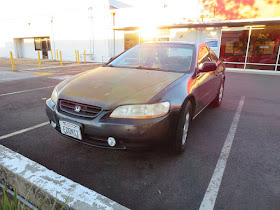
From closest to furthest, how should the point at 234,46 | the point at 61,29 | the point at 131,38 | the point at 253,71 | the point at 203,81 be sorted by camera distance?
1. the point at 203,81
2. the point at 253,71
3. the point at 234,46
4. the point at 131,38
5. the point at 61,29

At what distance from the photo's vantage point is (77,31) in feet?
63.9

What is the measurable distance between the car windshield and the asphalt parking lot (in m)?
1.24

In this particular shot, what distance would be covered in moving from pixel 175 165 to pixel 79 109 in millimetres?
1367

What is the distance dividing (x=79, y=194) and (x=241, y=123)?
3.52m

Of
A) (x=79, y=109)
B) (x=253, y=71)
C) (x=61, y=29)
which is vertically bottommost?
(x=253, y=71)

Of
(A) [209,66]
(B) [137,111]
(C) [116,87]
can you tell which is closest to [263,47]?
(A) [209,66]

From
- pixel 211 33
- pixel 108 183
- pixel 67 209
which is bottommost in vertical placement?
pixel 108 183

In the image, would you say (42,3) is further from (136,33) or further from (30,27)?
(136,33)

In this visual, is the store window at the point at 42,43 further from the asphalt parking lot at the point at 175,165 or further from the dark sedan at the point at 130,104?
the dark sedan at the point at 130,104

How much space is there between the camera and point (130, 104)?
2.26 meters

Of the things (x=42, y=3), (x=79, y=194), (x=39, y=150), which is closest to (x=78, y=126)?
(x=79, y=194)

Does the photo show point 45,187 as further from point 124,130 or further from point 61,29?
point 61,29

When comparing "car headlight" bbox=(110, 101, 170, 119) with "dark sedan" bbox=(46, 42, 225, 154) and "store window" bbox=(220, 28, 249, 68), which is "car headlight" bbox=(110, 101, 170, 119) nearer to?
"dark sedan" bbox=(46, 42, 225, 154)

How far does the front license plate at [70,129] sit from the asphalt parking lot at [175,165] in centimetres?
44
